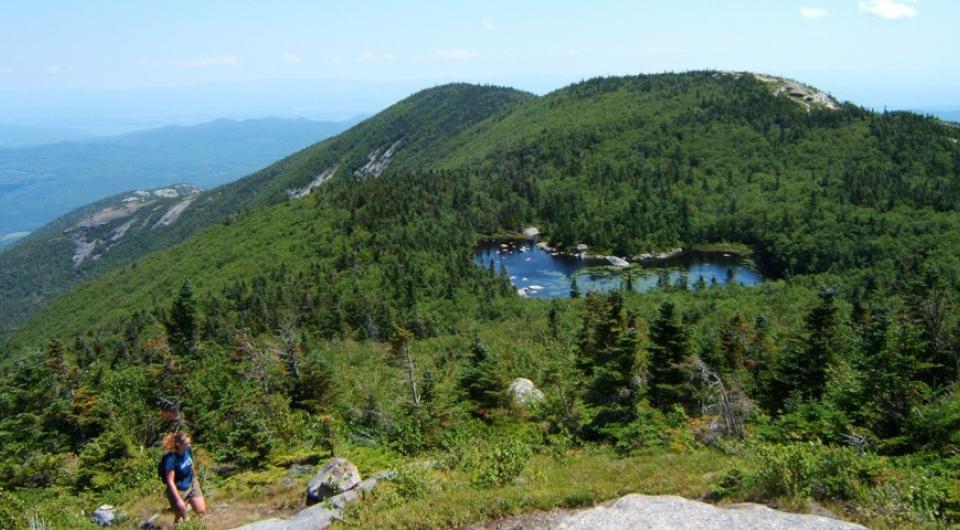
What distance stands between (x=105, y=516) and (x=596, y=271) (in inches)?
3673

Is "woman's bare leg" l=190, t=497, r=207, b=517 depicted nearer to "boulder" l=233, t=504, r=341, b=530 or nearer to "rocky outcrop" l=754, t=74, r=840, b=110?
"boulder" l=233, t=504, r=341, b=530

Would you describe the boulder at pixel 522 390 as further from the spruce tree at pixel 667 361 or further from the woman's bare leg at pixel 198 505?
the woman's bare leg at pixel 198 505

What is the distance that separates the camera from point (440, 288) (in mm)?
80375

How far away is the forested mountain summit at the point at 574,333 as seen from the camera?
44.9 ft

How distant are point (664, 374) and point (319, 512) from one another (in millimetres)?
19268

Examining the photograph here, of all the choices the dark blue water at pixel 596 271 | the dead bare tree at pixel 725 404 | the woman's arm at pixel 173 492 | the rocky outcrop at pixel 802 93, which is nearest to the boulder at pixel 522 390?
the dead bare tree at pixel 725 404

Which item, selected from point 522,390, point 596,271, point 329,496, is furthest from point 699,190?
point 329,496

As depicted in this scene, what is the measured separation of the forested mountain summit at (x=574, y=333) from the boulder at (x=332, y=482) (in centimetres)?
141

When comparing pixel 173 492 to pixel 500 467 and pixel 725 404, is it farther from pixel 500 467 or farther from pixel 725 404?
pixel 725 404

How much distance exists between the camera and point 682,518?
30.9 ft

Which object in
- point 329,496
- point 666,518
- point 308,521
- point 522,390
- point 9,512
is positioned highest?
point 666,518

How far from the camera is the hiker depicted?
12.6 metres

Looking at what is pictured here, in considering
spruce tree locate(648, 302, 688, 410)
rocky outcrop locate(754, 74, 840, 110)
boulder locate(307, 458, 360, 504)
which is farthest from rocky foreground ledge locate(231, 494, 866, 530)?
rocky outcrop locate(754, 74, 840, 110)

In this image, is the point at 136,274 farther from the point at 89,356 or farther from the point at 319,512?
the point at 319,512
